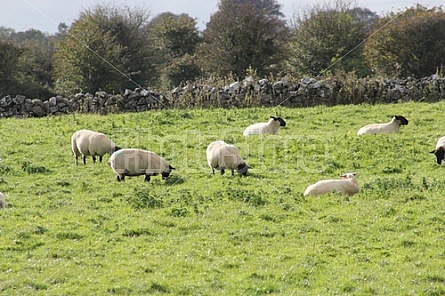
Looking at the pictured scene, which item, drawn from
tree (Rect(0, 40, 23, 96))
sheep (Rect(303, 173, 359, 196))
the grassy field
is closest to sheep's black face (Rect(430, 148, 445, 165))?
the grassy field

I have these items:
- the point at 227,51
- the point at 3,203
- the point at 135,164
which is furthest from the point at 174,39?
the point at 3,203

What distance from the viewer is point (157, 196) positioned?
1385cm

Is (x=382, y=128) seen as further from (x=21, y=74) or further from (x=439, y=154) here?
(x=21, y=74)

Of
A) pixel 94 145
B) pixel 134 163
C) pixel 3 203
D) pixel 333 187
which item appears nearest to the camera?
pixel 3 203

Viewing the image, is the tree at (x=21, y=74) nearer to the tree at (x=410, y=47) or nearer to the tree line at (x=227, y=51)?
the tree line at (x=227, y=51)

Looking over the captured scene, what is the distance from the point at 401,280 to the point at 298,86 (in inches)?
827

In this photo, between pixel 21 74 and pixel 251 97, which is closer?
pixel 251 97

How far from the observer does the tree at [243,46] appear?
145ft

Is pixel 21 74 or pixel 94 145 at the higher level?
pixel 21 74

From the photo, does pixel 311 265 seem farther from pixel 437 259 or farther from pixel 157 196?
pixel 157 196

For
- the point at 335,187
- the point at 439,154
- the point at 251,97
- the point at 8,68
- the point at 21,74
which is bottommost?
the point at 335,187

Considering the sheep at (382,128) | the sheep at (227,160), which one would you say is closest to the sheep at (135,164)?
the sheep at (227,160)

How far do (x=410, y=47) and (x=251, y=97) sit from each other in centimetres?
1598

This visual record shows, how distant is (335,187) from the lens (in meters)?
13.9
